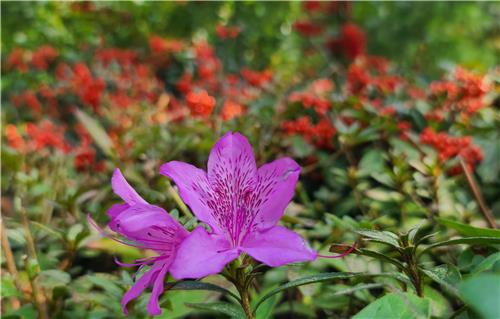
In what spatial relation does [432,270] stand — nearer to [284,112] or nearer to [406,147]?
[406,147]

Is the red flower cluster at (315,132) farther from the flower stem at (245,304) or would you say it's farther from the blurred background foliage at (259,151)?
the flower stem at (245,304)

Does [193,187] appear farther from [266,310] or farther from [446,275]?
[446,275]

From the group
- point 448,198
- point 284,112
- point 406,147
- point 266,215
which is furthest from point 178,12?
point 266,215

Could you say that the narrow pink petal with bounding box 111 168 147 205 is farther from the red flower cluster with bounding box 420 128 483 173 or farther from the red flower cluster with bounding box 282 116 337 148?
the red flower cluster with bounding box 282 116 337 148

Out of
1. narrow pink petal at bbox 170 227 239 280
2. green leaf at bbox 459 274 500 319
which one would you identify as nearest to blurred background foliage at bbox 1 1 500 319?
green leaf at bbox 459 274 500 319

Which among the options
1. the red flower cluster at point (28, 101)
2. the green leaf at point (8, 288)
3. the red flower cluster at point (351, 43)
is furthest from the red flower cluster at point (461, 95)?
the red flower cluster at point (351, 43)

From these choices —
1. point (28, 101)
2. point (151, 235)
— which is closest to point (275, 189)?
point (151, 235)
